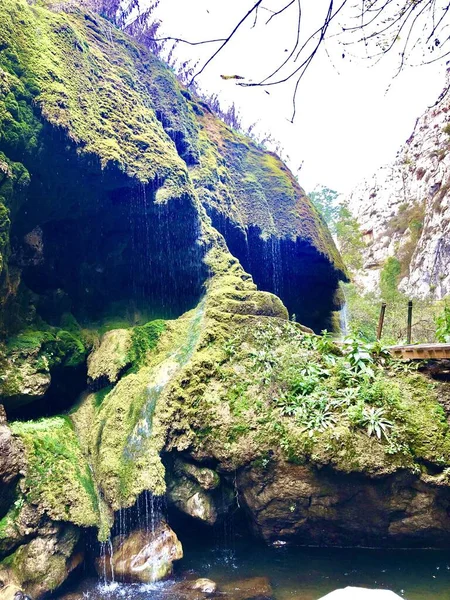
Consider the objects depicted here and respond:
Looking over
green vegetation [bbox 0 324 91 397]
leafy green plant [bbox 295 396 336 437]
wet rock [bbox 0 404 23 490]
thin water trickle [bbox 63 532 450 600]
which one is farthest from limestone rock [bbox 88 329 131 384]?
leafy green plant [bbox 295 396 336 437]

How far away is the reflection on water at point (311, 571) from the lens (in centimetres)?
637

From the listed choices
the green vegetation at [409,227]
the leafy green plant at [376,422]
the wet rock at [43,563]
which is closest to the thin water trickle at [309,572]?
the wet rock at [43,563]

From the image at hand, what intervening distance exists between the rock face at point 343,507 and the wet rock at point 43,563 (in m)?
2.98

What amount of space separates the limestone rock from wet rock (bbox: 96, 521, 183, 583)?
3.44m

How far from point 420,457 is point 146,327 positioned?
20.9 ft

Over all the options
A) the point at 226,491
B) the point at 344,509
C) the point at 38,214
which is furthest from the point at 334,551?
the point at 38,214

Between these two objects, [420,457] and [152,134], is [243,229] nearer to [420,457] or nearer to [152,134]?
[152,134]

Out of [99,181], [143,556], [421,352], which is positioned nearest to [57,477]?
[143,556]

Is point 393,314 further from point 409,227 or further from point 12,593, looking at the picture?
point 12,593

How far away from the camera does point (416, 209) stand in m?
31.6

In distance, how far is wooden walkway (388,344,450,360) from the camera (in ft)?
25.8

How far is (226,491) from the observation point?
308 inches

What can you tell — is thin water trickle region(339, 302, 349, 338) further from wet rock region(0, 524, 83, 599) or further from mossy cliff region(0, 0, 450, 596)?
wet rock region(0, 524, 83, 599)

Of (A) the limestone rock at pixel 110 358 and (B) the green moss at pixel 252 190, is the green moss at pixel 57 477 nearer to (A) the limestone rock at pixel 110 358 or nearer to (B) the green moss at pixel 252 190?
(A) the limestone rock at pixel 110 358
